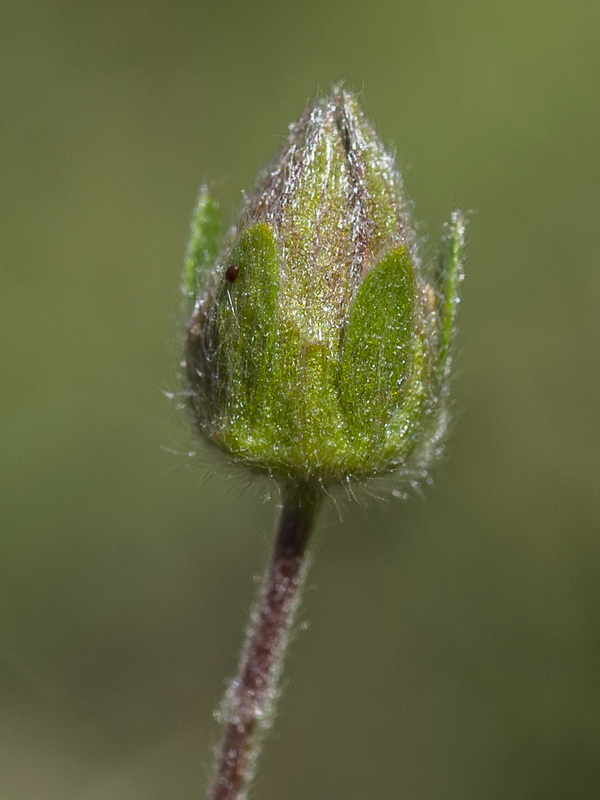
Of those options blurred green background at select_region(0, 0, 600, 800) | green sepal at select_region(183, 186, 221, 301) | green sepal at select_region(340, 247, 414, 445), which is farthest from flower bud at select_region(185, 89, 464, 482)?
blurred green background at select_region(0, 0, 600, 800)

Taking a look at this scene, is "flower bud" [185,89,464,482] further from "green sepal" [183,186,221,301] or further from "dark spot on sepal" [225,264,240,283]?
"green sepal" [183,186,221,301]

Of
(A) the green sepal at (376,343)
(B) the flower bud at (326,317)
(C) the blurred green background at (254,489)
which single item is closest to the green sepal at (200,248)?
(B) the flower bud at (326,317)

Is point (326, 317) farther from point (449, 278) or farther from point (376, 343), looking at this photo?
point (449, 278)

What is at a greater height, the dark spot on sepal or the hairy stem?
the dark spot on sepal

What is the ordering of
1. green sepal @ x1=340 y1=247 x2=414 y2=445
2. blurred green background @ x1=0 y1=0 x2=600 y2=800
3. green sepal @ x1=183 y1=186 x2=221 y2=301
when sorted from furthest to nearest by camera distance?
blurred green background @ x1=0 y1=0 x2=600 y2=800
green sepal @ x1=183 y1=186 x2=221 y2=301
green sepal @ x1=340 y1=247 x2=414 y2=445

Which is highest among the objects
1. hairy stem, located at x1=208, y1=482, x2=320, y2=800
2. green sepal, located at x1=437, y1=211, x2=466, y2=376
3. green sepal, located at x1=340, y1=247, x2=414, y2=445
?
green sepal, located at x1=437, y1=211, x2=466, y2=376

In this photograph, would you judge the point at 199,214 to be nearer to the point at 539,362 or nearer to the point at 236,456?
the point at 236,456

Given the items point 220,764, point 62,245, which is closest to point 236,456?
point 220,764
